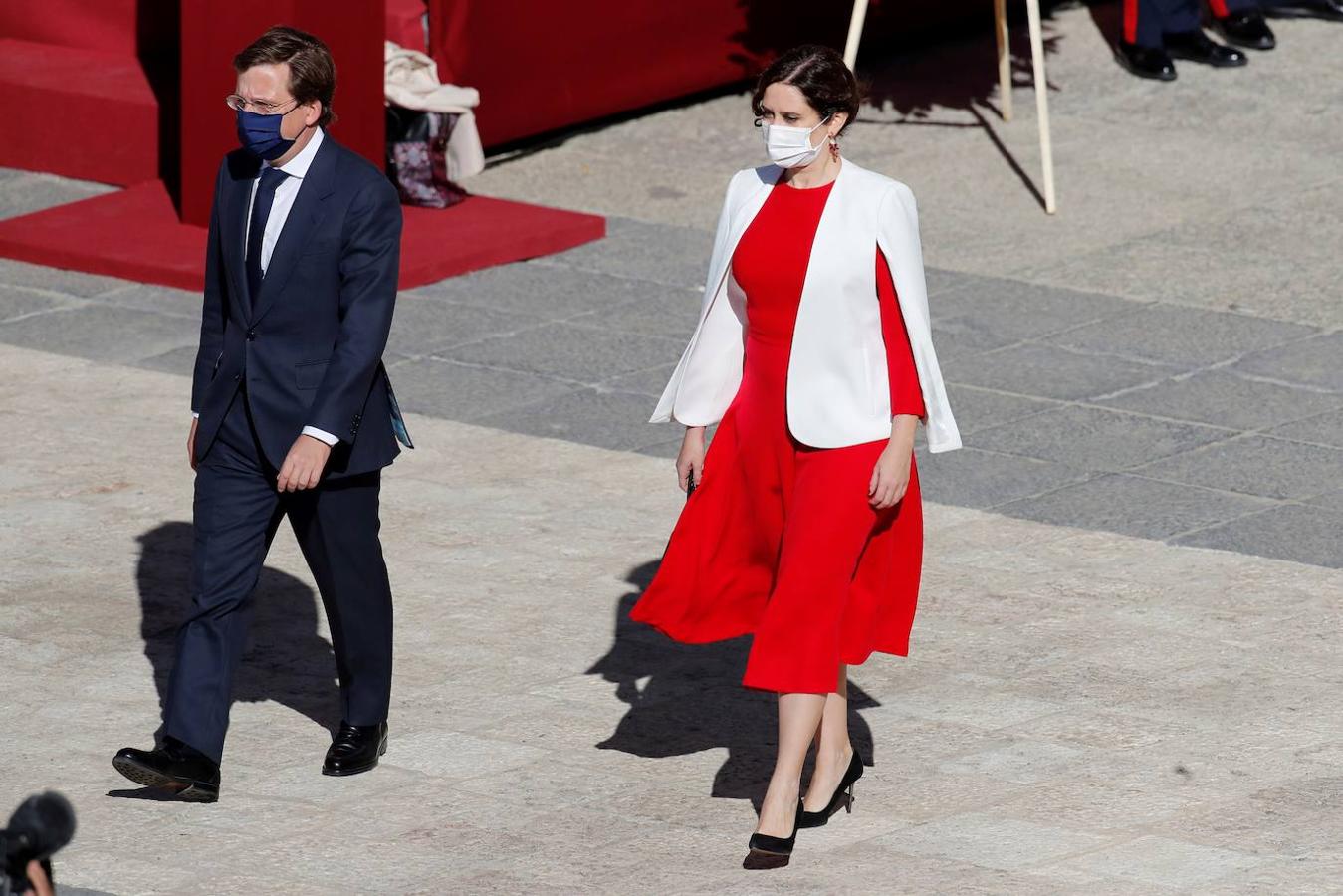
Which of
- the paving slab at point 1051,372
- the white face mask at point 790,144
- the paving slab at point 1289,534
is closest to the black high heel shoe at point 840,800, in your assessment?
the white face mask at point 790,144

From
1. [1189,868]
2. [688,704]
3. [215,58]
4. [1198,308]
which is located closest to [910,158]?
[1198,308]

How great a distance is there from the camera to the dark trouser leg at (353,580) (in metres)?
6.56

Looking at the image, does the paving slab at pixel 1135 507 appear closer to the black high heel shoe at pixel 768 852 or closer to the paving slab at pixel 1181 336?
the paving slab at pixel 1181 336

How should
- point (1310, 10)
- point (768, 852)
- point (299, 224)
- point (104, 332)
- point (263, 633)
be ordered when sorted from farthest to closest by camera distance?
point (1310, 10) < point (104, 332) < point (263, 633) < point (299, 224) < point (768, 852)

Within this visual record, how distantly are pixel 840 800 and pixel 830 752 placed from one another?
0.45ft

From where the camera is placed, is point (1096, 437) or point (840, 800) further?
point (1096, 437)

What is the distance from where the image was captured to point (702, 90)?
53.2ft

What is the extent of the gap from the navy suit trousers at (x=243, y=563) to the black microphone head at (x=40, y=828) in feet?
8.57

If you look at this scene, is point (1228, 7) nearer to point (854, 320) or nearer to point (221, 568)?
point (854, 320)

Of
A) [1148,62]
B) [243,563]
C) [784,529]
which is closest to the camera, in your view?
[784,529]

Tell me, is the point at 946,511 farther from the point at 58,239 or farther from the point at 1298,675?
the point at 58,239

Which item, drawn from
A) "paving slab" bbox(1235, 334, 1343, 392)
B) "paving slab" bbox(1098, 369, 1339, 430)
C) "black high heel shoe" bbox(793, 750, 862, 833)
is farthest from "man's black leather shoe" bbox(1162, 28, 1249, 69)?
"black high heel shoe" bbox(793, 750, 862, 833)

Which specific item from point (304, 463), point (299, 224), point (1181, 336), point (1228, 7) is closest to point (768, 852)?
point (304, 463)

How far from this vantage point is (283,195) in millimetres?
6477
